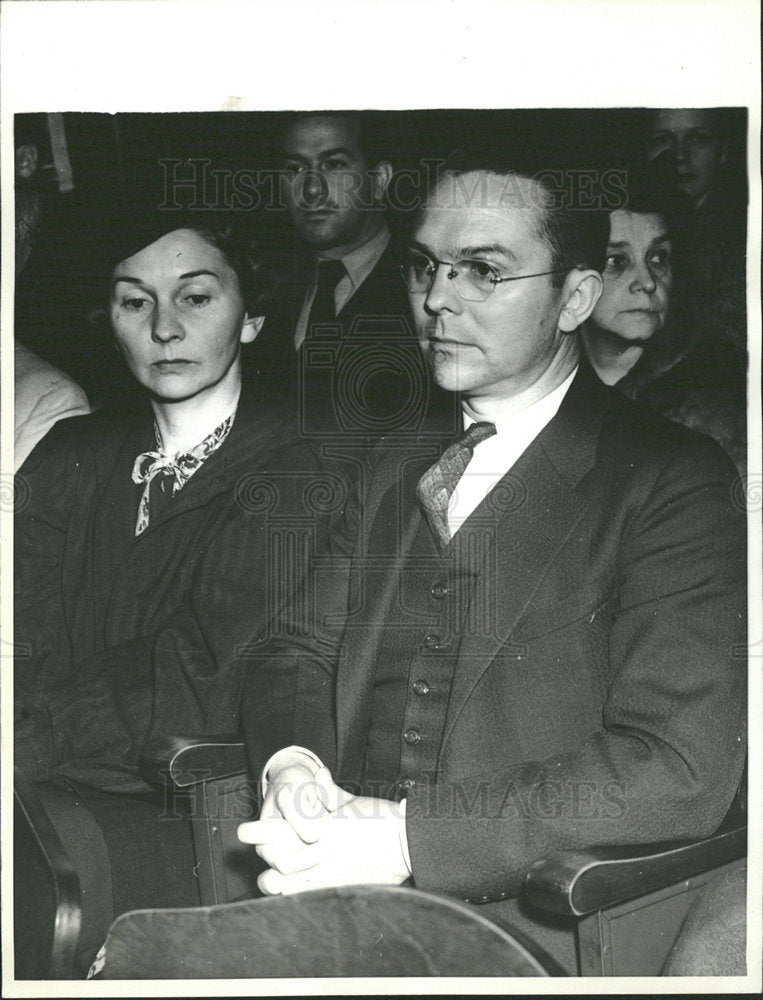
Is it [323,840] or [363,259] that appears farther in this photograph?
[363,259]

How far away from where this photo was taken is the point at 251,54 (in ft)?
8.70

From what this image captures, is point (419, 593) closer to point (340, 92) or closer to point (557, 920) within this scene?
point (557, 920)

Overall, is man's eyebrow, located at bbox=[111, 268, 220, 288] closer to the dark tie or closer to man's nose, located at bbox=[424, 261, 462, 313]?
the dark tie

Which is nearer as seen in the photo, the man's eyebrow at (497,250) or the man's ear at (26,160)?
the man's eyebrow at (497,250)

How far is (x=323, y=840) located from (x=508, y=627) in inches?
→ 22.6

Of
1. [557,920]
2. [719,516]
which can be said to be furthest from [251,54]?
[557,920]

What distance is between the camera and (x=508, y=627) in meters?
2.48

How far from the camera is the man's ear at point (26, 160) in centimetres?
268

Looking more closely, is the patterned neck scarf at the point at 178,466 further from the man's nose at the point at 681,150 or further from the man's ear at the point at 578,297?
the man's nose at the point at 681,150

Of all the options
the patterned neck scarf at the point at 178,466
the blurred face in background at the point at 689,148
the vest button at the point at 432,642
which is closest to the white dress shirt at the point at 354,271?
the patterned neck scarf at the point at 178,466

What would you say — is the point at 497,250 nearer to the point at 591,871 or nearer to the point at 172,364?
the point at 172,364

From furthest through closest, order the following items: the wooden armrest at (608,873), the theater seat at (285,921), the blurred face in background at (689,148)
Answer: the blurred face in background at (689,148) → the theater seat at (285,921) → the wooden armrest at (608,873)

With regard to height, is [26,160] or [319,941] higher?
[26,160]
